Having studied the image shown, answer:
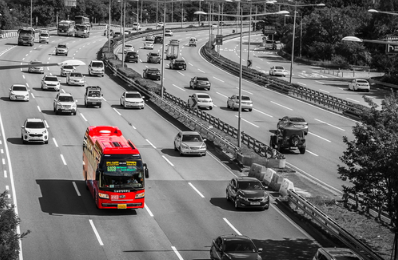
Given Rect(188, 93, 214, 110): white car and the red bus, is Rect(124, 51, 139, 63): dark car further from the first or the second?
the red bus

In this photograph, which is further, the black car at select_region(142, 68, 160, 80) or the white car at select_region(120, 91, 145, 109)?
the black car at select_region(142, 68, 160, 80)

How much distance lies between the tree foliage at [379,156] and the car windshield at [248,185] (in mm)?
7923

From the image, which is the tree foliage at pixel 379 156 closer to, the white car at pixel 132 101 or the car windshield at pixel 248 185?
the car windshield at pixel 248 185

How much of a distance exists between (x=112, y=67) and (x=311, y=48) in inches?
1929

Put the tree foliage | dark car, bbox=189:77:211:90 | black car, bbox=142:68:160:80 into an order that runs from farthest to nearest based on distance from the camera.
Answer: black car, bbox=142:68:160:80, dark car, bbox=189:77:211:90, the tree foliage

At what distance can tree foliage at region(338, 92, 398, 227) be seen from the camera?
22.7 meters

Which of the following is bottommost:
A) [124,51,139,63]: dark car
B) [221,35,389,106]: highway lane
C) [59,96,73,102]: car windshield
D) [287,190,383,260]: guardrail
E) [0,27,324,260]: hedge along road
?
[0,27,324,260]: hedge along road

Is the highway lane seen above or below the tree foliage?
below

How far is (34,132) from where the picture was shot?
145 ft

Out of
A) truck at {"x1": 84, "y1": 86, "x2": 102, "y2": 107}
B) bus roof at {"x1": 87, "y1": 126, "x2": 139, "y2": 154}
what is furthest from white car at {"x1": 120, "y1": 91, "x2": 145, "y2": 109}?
bus roof at {"x1": 87, "y1": 126, "x2": 139, "y2": 154}

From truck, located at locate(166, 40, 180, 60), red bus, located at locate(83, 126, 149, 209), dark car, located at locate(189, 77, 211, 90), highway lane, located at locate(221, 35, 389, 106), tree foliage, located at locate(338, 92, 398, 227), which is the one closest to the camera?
tree foliage, located at locate(338, 92, 398, 227)

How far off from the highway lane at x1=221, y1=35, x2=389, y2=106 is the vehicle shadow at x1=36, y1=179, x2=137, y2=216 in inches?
1681

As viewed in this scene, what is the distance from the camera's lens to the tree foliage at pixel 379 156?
22656 millimetres

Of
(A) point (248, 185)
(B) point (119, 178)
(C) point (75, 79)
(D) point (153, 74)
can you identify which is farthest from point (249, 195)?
(D) point (153, 74)
